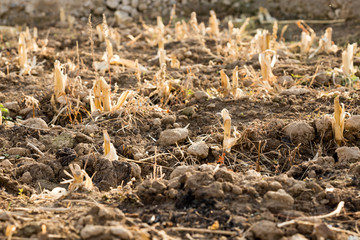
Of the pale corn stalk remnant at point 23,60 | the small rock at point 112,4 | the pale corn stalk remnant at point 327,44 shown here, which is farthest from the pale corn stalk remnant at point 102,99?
the small rock at point 112,4

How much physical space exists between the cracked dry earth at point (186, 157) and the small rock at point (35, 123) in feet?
0.05

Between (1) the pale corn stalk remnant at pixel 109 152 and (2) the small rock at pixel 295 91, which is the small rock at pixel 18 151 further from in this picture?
(2) the small rock at pixel 295 91

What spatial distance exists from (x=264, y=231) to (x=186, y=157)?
1171 mm

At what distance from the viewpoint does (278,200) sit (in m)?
2.50

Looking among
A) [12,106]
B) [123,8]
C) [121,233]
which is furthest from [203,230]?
[123,8]

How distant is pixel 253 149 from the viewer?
341 cm

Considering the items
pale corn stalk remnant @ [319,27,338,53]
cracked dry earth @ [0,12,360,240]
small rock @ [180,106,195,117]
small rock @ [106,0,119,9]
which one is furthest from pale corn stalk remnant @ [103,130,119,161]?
small rock @ [106,0,119,9]

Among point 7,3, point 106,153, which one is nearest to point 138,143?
point 106,153

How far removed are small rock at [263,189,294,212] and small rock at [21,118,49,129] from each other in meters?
1.86

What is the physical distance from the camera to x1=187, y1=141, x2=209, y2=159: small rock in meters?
3.28

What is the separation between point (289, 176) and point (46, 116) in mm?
2066

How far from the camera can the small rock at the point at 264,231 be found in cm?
221

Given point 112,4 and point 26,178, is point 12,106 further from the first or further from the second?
point 112,4

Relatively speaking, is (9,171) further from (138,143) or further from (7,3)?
(7,3)
